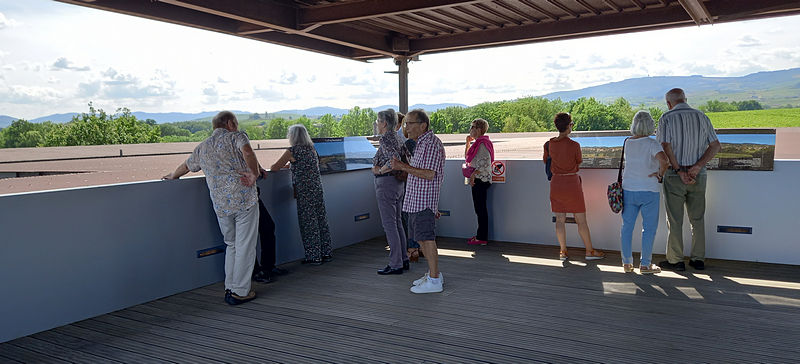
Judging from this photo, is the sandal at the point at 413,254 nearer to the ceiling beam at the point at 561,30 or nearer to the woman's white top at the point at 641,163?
the woman's white top at the point at 641,163

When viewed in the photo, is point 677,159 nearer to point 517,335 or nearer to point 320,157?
point 517,335

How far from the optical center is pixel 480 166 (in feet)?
21.1

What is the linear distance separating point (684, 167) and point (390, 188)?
2.75 meters

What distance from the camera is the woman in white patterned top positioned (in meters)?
6.39

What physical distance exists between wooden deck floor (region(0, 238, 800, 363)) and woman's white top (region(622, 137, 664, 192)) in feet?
2.79

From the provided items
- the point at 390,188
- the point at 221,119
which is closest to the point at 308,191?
the point at 390,188

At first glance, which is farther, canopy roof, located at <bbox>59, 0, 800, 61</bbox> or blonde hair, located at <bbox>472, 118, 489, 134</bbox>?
blonde hair, located at <bbox>472, 118, 489, 134</bbox>

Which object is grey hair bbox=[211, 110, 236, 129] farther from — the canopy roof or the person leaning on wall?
the person leaning on wall

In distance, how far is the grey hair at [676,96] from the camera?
521cm

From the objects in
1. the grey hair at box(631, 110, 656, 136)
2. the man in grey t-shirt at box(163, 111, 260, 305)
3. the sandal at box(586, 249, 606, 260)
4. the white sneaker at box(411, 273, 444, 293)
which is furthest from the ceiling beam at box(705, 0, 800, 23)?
the man in grey t-shirt at box(163, 111, 260, 305)

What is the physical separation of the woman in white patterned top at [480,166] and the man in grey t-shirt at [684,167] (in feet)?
6.13

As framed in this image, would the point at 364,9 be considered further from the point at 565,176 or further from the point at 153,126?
the point at 153,126

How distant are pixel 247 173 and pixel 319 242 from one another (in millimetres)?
1545

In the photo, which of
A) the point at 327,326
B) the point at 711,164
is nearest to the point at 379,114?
the point at 327,326
